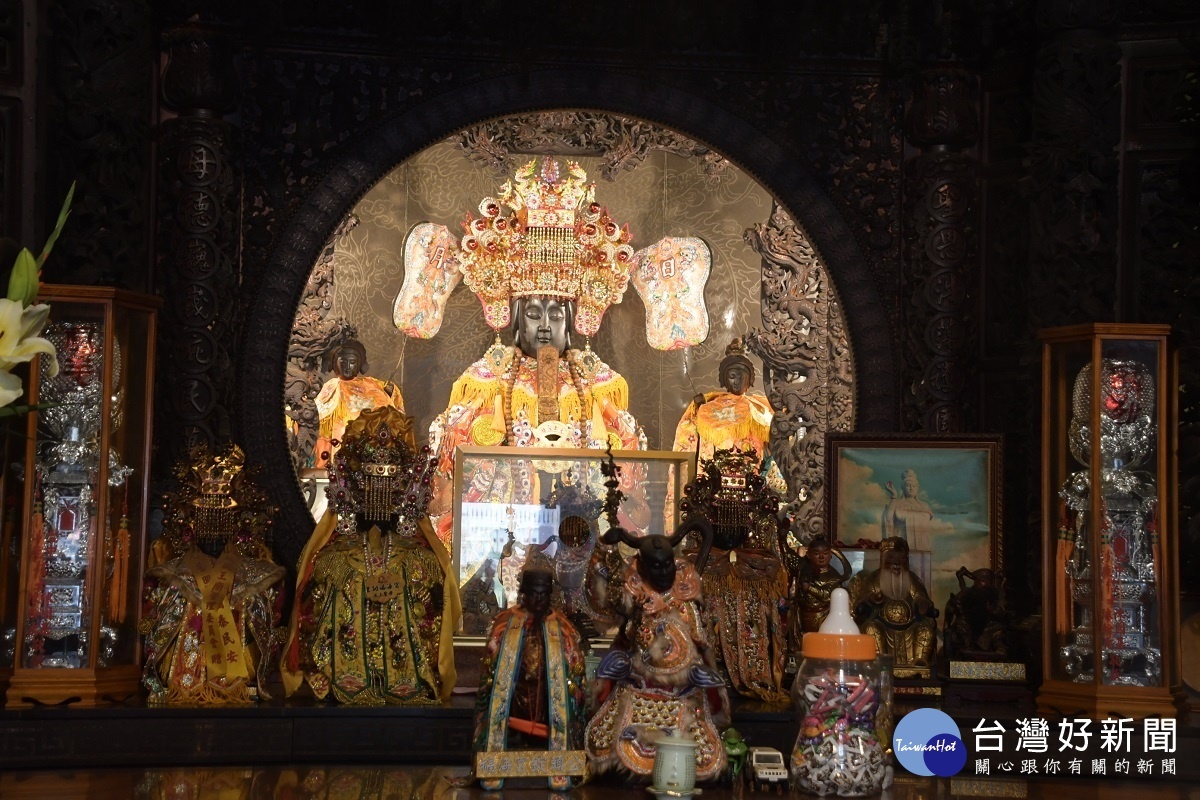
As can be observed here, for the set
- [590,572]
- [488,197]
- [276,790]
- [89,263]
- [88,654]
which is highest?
[488,197]

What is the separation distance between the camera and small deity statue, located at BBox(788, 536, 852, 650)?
24.8 feet

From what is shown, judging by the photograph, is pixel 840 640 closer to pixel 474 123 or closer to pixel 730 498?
pixel 730 498

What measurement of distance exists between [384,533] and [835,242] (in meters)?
3.15

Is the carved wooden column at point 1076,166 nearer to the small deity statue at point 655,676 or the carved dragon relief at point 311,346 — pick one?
the small deity statue at point 655,676

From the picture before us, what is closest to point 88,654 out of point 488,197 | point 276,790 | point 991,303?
point 276,790

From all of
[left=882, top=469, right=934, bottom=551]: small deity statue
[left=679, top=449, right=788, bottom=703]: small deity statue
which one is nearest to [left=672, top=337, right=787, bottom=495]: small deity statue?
[left=882, top=469, right=934, bottom=551]: small deity statue

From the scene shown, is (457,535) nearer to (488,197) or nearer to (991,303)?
(488,197)

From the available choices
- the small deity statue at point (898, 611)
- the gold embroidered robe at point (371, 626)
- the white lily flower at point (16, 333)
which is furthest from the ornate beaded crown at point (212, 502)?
the white lily flower at point (16, 333)

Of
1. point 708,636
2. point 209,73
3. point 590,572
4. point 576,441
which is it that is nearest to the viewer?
point 708,636

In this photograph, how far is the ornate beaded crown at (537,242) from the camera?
9.37 m

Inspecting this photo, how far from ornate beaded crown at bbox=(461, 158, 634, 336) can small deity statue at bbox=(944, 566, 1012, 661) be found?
3.19m

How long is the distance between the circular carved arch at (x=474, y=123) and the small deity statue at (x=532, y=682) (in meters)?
2.45

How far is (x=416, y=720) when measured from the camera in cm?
677

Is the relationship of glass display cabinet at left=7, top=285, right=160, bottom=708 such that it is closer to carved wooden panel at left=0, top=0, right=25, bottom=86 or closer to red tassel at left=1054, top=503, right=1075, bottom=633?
carved wooden panel at left=0, top=0, right=25, bottom=86
